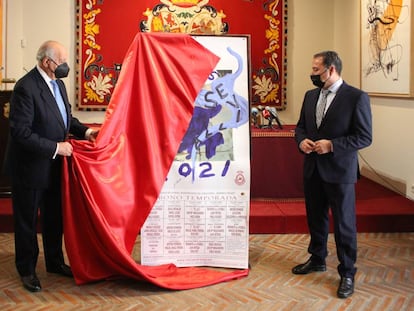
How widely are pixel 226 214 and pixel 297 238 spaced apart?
3.58ft

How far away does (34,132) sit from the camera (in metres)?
3.16

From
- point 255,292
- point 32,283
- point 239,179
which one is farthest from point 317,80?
point 32,283

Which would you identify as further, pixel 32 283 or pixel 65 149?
pixel 32 283

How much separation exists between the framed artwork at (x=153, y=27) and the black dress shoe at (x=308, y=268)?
3.75 meters

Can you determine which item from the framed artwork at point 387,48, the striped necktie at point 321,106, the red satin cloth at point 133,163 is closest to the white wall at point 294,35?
the framed artwork at point 387,48

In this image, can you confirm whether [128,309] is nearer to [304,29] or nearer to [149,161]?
[149,161]

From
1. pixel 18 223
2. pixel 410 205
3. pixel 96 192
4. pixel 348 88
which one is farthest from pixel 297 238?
pixel 18 223

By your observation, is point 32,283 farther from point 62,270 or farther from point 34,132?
point 34,132

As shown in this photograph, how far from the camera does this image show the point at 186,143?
3.46 meters

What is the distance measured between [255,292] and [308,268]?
519 mm

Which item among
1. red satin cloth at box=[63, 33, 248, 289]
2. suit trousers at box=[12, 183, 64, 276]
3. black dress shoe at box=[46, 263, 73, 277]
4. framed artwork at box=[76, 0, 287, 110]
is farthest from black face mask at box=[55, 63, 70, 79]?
framed artwork at box=[76, 0, 287, 110]

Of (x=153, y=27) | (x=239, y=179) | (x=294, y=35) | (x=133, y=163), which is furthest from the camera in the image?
(x=294, y=35)

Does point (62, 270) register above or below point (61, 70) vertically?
below

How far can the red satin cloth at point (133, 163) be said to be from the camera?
3205mm
